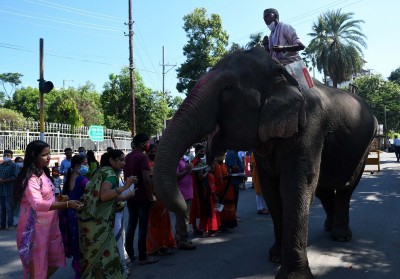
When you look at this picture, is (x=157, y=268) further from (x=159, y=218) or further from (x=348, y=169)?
(x=348, y=169)

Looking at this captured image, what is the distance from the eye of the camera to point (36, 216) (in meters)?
3.76

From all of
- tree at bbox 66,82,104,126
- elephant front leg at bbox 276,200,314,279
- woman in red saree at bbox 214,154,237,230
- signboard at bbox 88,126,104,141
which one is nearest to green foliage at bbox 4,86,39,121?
tree at bbox 66,82,104,126

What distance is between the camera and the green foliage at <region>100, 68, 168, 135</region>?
29672mm

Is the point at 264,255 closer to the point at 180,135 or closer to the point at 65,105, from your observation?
the point at 180,135

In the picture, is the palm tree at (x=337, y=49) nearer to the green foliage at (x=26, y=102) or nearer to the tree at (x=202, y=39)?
the tree at (x=202, y=39)

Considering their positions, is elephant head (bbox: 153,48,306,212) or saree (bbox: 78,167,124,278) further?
saree (bbox: 78,167,124,278)

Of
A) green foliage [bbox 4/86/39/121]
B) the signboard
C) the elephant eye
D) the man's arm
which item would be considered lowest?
the man's arm

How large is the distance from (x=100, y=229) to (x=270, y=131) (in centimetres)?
190

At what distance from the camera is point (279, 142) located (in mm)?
4145

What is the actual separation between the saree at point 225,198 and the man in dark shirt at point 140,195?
2.23 m

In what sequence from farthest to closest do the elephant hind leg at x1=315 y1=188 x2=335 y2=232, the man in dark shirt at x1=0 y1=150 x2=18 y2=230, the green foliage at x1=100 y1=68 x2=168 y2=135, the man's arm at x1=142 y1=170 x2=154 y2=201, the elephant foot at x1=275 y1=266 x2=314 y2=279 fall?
1. the green foliage at x1=100 y1=68 x2=168 y2=135
2. the man in dark shirt at x1=0 y1=150 x2=18 y2=230
3. the elephant hind leg at x1=315 y1=188 x2=335 y2=232
4. the man's arm at x1=142 y1=170 x2=154 y2=201
5. the elephant foot at x1=275 y1=266 x2=314 y2=279

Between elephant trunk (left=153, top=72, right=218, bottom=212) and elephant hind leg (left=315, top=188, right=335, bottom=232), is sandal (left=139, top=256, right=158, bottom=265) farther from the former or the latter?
elephant hind leg (left=315, top=188, right=335, bottom=232)

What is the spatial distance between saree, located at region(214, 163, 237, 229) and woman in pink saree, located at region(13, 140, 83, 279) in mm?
4046

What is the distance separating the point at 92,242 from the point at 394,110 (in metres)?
53.0
